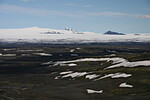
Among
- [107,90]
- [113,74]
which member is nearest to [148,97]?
[107,90]

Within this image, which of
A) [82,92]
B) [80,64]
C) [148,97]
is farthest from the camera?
[80,64]

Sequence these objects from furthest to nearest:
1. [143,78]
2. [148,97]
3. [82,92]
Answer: [143,78]
[82,92]
[148,97]

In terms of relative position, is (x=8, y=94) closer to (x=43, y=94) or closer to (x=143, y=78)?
(x=43, y=94)

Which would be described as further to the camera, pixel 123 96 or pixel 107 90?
pixel 107 90

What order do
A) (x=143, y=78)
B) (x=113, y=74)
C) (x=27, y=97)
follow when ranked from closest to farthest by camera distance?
(x=27, y=97), (x=143, y=78), (x=113, y=74)

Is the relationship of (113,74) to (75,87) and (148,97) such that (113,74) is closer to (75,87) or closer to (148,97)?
(75,87)

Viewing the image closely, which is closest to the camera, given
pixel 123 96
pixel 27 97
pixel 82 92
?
pixel 123 96

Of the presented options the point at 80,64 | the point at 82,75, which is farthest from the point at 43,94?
the point at 80,64

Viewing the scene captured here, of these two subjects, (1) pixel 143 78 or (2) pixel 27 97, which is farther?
(1) pixel 143 78
